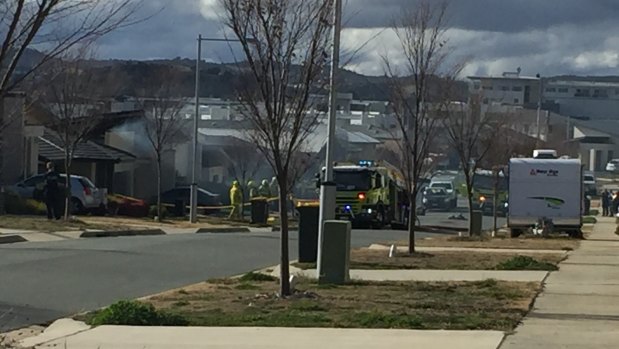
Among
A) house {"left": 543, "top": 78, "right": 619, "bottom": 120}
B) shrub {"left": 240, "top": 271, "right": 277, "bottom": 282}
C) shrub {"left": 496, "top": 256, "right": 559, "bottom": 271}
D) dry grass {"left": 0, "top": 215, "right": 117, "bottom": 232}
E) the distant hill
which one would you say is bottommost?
dry grass {"left": 0, "top": 215, "right": 117, "bottom": 232}

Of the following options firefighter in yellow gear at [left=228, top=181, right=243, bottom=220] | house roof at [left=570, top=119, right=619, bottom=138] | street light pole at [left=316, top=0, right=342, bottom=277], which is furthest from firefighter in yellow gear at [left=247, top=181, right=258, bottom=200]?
house roof at [left=570, top=119, right=619, bottom=138]

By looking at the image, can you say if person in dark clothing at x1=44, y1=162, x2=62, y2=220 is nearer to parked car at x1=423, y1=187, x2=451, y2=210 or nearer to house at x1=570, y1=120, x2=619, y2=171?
parked car at x1=423, y1=187, x2=451, y2=210

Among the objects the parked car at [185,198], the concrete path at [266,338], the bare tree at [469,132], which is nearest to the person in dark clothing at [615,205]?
the bare tree at [469,132]

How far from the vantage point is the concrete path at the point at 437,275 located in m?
19.7

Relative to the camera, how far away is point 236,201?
1829 inches

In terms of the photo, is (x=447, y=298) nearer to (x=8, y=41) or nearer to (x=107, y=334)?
(x=107, y=334)

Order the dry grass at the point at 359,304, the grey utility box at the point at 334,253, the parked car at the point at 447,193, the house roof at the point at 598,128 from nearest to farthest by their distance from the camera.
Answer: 1. the dry grass at the point at 359,304
2. the grey utility box at the point at 334,253
3. the parked car at the point at 447,193
4. the house roof at the point at 598,128

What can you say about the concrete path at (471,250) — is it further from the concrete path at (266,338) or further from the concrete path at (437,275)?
the concrete path at (266,338)

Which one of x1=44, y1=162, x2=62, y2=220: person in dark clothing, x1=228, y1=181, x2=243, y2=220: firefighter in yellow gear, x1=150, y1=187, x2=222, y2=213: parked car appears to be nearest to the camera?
x1=44, y1=162, x2=62, y2=220: person in dark clothing

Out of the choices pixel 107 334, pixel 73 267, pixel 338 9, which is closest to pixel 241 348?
pixel 107 334

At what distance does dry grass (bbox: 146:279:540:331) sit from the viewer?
13.6 meters

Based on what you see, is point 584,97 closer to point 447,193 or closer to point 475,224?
point 447,193

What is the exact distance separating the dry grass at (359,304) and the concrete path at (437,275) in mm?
985

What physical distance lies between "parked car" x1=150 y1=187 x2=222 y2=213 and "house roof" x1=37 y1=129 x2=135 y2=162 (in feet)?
8.41
